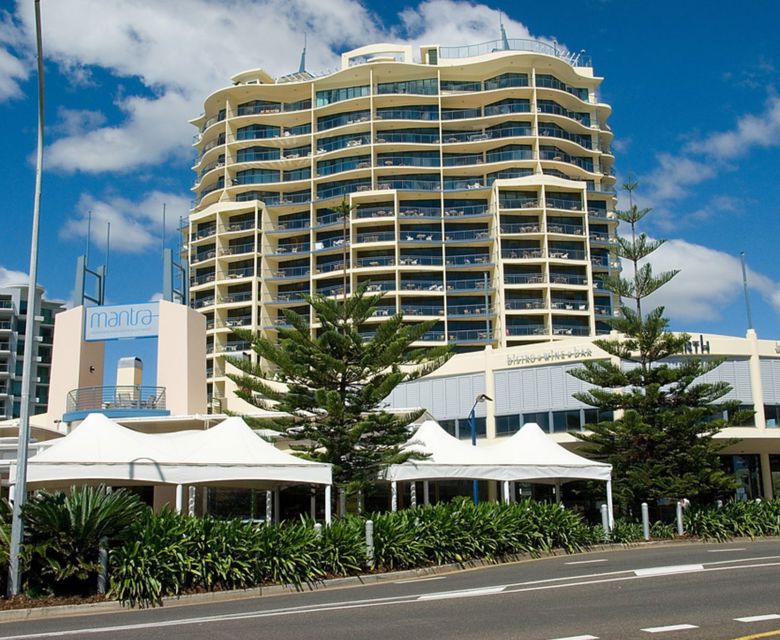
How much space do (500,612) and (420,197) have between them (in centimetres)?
6280

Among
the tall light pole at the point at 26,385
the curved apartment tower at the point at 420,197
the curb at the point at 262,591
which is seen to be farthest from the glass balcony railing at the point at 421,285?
the tall light pole at the point at 26,385

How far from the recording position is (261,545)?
14922 millimetres

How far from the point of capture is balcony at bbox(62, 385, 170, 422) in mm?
28891

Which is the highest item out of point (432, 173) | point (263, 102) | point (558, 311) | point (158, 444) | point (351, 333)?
point (263, 102)

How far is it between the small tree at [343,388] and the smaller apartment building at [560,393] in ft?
32.2

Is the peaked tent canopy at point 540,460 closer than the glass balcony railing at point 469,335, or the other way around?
the peaked tent canopy at point 540,460

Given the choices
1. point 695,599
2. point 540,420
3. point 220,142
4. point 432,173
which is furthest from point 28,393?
point 220,142

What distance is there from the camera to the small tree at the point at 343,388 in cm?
2489

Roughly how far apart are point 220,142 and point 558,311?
32.7 metres

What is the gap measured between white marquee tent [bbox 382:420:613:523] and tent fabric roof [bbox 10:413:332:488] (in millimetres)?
4240

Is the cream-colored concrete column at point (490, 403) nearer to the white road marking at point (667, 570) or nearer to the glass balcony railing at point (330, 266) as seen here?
the white road marking at point (667, 570)

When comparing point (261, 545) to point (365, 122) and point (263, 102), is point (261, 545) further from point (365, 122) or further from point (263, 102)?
point (263, 102)

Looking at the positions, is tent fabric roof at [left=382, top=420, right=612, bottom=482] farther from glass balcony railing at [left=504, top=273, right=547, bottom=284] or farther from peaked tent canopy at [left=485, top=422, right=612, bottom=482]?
glass balcony railing at [left=504, top=273, right=547, bottom=284]

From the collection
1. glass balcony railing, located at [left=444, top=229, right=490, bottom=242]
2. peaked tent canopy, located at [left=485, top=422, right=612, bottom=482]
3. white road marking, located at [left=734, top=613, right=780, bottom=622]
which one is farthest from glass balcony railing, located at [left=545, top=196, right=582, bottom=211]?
white road marking, located at [left=734, top=613, right=780, bottom=622]
